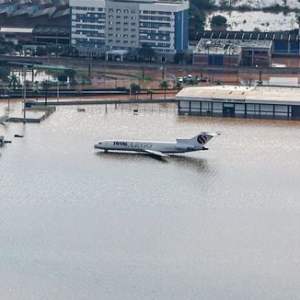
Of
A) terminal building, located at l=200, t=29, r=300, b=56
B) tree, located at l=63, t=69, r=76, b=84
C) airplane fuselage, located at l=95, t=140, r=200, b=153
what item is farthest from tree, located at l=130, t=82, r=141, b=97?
airplane fuselage, located at l=95, t=140, r=200, b=153

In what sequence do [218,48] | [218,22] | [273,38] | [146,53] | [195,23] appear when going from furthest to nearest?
1. [218,22]
2. [195,23]
3. [273,38]
4. [146,53]
5. [218,48]

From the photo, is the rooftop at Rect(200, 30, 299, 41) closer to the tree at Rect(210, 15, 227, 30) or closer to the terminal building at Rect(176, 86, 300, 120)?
the tree at Rect(210, 15, 227, 30)

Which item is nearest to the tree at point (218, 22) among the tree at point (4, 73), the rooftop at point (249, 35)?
the rooftop at point (249, 35)

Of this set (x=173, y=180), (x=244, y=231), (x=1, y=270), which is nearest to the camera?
(x=1, y=270)

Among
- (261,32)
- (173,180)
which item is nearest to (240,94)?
(173,180)

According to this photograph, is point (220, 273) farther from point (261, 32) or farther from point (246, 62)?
point (261, 32)

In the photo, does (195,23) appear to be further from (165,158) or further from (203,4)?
(165,158)

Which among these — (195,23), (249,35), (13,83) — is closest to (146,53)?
(249,35)
